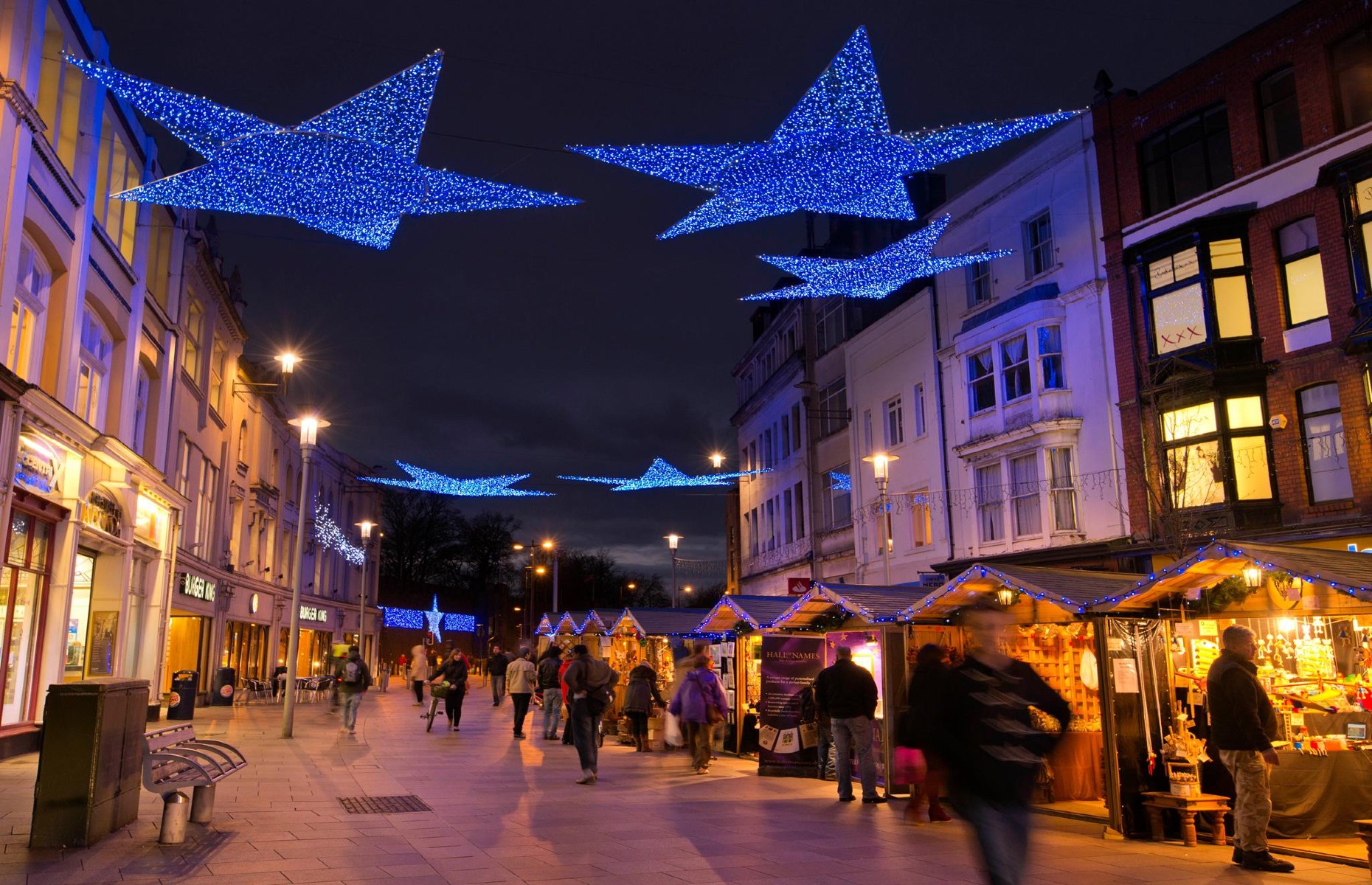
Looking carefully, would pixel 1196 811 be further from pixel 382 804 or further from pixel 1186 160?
pixel 1186 160

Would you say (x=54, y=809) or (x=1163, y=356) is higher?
(x=1163, y=356)

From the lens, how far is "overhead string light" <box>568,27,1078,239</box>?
11805 millimetres

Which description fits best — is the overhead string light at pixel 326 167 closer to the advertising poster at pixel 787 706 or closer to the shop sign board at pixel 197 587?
the advertising poster at pixel 787 706

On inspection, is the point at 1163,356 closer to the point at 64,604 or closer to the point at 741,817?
the point at 741,817

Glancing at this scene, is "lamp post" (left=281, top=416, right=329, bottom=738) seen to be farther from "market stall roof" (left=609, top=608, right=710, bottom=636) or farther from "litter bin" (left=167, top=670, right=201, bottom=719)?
"market stall roof" (left=609, top=608, right=710, bottom=636)

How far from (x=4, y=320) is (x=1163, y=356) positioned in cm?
2030

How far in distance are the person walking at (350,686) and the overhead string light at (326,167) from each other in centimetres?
1007

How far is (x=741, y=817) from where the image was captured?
1127 cm

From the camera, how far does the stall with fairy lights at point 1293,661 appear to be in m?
9.95

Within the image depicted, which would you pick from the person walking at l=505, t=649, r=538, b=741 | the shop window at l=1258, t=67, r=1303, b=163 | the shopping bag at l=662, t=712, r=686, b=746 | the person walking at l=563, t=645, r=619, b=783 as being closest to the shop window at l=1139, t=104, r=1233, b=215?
the shop window at l=1258, t=67, r=1303, b=163

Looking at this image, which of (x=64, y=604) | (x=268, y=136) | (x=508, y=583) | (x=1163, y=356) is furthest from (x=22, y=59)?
(x=508, y=583)

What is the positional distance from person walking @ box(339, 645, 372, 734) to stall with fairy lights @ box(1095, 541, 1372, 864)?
14649 mm

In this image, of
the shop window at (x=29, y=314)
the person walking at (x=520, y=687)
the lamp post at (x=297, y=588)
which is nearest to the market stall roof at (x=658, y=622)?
the person walking at (x=520, y=687)

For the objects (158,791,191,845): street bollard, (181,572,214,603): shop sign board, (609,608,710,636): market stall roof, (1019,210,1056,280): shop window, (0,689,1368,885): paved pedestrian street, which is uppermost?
(1019,210,1056,280): shop window
